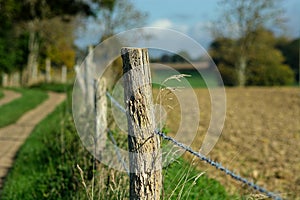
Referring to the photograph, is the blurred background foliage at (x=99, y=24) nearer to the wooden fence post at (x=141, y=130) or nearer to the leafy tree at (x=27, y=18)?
the leafy tree at (x=27, y=18)

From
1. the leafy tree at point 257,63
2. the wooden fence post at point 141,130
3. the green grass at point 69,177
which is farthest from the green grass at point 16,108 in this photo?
the leafy tree at point 257,63

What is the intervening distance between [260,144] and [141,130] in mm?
6926

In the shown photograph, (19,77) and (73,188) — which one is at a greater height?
(19,77)

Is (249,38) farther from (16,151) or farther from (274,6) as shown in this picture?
(16,151)

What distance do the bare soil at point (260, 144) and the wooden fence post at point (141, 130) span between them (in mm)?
645

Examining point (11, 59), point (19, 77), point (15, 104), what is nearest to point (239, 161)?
point (15, 104)

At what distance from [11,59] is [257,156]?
89.6ft

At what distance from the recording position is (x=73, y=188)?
17.6 feet

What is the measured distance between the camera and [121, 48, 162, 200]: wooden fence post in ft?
10.3

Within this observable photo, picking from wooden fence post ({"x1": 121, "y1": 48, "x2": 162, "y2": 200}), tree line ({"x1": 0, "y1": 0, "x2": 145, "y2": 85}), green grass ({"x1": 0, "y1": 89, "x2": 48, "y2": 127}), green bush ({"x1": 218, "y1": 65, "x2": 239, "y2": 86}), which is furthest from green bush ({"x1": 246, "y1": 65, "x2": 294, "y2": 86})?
wooden fence post ({"x1": 121, "y1": 48, "x2": 162, "y2": 200})

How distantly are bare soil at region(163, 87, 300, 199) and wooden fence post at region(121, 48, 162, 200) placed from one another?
645 millimetres

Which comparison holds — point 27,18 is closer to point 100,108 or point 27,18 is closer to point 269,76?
point 269,76

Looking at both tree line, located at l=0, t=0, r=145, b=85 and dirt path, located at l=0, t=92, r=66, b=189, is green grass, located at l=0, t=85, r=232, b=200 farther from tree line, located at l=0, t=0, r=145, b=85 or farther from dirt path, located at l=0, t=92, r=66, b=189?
tree line, located at l=0, t=0, r=145, b=85

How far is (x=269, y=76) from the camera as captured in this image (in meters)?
39.8
